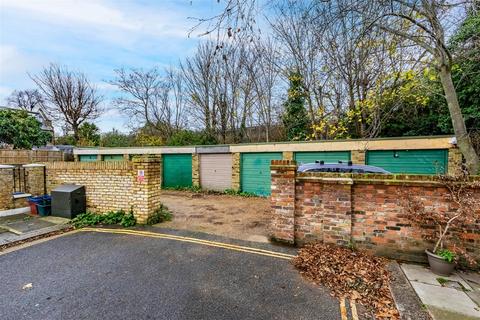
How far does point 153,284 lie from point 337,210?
3.49m

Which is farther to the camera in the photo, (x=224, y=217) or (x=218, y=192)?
(x=218, y=192)

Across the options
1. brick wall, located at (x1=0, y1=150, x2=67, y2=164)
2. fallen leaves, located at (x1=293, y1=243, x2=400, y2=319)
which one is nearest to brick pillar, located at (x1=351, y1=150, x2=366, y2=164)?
fallen leaves, located at (x1=293, y1=243, x2=400, y2=319)

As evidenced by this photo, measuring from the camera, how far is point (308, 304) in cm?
287

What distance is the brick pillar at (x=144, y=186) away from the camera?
19.2ft

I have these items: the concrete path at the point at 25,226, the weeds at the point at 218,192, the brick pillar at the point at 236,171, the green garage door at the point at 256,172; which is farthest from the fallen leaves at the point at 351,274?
the brick pillar at the point at 236,171

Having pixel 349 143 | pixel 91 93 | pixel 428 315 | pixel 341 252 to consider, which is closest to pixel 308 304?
pixel 428 315

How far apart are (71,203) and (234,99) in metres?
14.0

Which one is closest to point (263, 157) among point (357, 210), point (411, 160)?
point (411, 160)

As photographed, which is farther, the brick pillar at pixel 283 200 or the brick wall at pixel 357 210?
the brick pillar at pixel 283 200

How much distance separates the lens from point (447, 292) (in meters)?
3.06

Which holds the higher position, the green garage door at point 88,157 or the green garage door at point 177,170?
the green garage door at point 88,157

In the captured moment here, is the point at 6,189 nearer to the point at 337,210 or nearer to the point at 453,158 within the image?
the point at 337,210

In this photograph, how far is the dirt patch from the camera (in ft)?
18.6

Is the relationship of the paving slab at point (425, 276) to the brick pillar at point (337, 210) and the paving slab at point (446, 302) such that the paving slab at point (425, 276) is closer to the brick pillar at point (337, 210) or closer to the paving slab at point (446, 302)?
the paving slab at point (446, 302)
